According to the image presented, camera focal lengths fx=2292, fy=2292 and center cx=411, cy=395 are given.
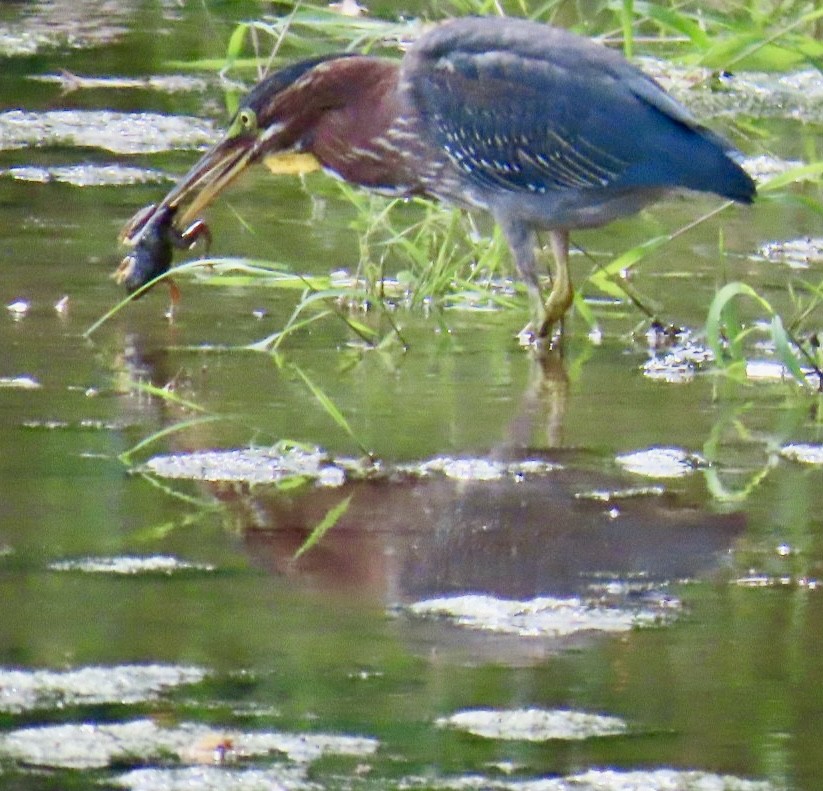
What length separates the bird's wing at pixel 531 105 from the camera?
20.3ft

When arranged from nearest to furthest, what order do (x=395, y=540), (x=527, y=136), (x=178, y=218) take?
(x=395, y=540), (x=527, y=136), (x=178, y=218)

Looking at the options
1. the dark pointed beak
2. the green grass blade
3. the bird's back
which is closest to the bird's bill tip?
the dark pointed beak

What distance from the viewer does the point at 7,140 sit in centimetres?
838

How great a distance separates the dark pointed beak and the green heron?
0.4 inches

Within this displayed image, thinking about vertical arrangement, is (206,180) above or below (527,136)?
below

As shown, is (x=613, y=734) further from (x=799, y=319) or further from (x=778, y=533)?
(x=799, y=319)

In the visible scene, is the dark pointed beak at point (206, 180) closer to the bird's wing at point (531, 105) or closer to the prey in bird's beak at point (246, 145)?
the prey in bird's beak at point (246, 145)

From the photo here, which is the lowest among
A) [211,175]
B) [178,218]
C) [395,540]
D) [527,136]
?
[395,540]

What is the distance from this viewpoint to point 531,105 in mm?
6312

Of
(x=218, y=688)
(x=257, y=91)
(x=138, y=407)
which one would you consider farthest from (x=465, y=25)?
(x=218, y=688)

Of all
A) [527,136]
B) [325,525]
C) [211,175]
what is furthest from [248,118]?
[325,525]

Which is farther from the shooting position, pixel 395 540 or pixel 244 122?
pixel 244 122

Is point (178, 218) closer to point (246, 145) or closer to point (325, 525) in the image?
point (246, 145)

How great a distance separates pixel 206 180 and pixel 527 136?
37.3 inches
